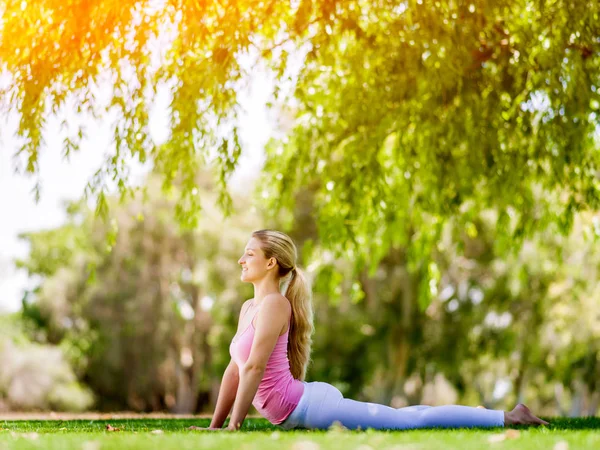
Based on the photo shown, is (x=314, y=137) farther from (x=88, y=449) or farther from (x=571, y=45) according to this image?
(x=88, y=449)

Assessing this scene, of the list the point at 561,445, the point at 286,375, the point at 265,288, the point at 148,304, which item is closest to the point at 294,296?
the point at 265,288

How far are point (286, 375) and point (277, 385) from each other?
81mm

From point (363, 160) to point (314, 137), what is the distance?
1000 millimetres

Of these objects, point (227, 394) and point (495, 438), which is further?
point (227, 394)

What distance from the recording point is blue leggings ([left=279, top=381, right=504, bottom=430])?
4.73m

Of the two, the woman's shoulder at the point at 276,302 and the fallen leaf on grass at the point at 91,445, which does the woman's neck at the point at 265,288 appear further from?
the fallen leaf on grass at the point at 91,445

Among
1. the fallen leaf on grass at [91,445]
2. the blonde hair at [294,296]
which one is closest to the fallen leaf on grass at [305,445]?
the fallen leaf on grass at [91,445]

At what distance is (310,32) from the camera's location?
836 centimetres

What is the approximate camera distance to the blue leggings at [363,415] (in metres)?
4.73

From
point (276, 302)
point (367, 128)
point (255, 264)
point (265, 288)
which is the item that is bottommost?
point (276, 302)

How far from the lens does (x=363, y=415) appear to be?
474 cm

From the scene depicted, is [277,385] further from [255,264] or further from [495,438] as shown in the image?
[495,438]

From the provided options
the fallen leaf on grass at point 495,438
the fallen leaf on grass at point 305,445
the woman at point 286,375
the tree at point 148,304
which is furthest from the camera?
the tree at point 148,304

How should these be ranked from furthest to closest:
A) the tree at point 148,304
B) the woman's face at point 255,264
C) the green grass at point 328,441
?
the tree at point 148,304
the woman's face at point 255,264
the green grass at point 328,441
